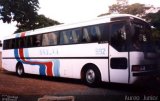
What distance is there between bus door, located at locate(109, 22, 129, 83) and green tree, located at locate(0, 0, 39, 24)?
14319mm

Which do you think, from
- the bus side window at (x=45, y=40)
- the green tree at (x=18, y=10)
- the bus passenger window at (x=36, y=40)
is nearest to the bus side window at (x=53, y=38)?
the bus side window at (x=45, y=40)

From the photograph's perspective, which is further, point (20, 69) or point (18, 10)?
point (18, 10)

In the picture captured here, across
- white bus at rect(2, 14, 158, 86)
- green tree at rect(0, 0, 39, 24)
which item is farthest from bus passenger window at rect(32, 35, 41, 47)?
green tree at rect(0, 0, 39, 24)

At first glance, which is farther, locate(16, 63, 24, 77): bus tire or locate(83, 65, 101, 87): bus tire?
locate(16, 63, 24, 77): bus tire

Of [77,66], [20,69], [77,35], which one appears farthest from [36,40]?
[77,66]

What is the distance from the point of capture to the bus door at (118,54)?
9695 millimetres

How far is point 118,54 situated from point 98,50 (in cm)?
120

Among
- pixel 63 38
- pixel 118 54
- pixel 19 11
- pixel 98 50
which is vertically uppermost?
pixel 19 11

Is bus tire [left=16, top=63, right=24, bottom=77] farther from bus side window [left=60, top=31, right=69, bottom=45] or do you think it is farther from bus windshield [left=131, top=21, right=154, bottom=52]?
bus windshield [left=131, top=21, right=154, bottom=52]

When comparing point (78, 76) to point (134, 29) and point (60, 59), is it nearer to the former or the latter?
point (60, 59)

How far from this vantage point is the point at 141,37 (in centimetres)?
1041

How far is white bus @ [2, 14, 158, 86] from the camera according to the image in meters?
9.71

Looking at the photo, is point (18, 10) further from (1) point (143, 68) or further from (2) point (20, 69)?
(1) point (143, 68)

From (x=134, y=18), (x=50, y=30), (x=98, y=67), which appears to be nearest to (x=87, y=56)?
(x=98, y=67)
